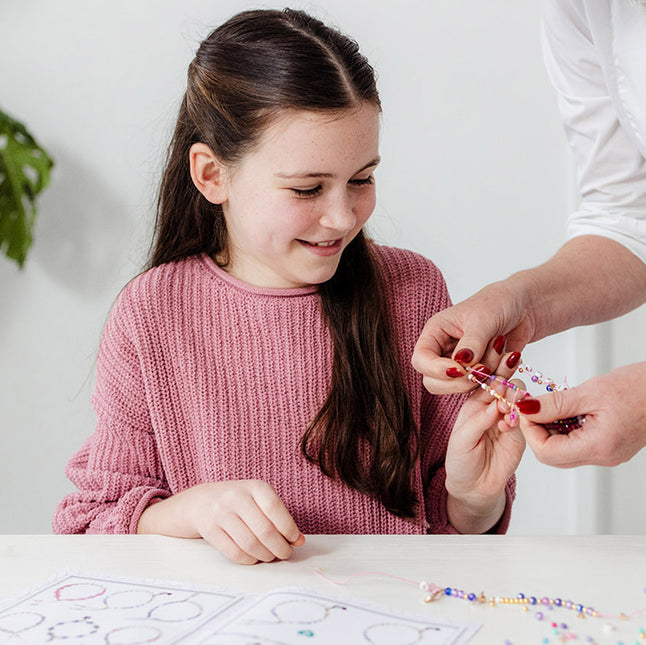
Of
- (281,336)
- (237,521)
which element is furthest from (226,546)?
(281,336)

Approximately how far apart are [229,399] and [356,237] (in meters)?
0.29

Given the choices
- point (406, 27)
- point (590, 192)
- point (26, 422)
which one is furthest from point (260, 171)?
point (26, 422)

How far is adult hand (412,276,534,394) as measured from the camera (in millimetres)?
854

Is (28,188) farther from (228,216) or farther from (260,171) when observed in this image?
(260,171)

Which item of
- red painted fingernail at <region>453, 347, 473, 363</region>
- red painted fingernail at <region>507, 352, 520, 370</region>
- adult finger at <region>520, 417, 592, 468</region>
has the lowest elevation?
adult finger at <region>520, 417, 592, 468</region>

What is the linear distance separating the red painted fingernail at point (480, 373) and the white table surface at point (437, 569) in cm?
17

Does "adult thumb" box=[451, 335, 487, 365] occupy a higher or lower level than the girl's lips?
lower

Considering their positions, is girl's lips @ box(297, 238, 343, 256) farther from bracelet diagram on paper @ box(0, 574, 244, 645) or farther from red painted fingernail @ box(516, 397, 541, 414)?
bracelet diagram on paper @ box(0, 574, 244, 645)

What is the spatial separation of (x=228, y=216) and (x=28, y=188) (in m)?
0.80

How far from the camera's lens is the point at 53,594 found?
0.69 metres

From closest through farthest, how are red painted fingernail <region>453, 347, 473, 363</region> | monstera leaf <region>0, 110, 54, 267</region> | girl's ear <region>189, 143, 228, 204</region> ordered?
red painted fingernail <region>453, 347, 473, 363</region>, girl's ear <region>189, 143, 228, 204</region>, monstera leaf <region>0, 110, 54, 267</region>

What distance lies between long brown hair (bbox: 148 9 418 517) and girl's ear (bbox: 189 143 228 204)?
0.02 meters

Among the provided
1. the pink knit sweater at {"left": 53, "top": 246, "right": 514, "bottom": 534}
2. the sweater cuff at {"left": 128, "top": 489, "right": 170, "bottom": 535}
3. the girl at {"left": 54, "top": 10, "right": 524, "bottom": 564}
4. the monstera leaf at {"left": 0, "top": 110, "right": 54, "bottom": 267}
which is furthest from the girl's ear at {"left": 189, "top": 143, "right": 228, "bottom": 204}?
the monstera leaf at {"left": 0, "top": 110, "right": 54, "bottom": 267}

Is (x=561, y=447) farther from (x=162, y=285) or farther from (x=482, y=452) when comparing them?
(x=162, y=285)
